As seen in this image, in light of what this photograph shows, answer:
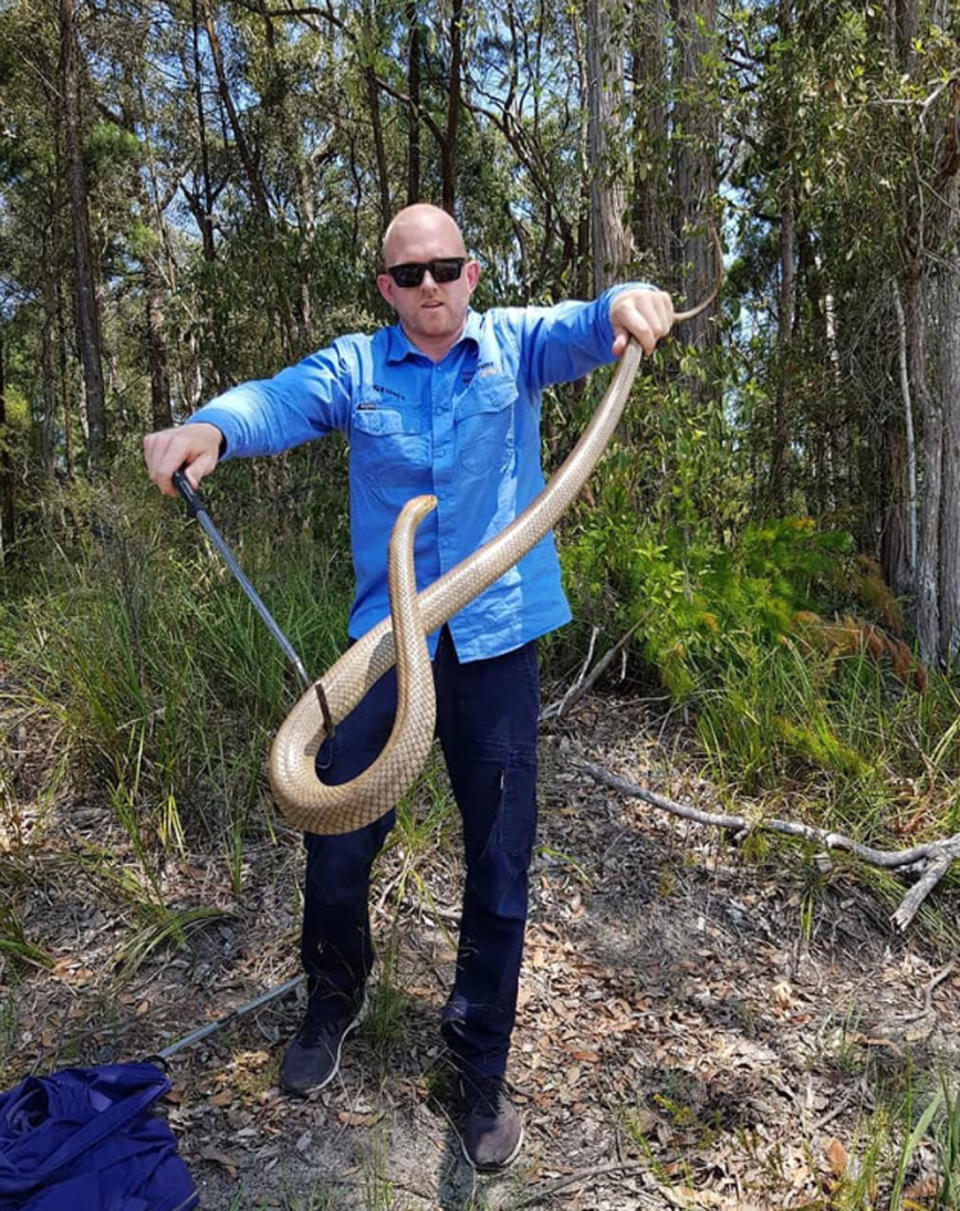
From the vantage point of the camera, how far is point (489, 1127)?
7.90 feet

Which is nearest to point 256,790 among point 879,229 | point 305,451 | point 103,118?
point 305,451

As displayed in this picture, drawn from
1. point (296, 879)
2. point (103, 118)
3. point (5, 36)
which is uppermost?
point (5, 36)

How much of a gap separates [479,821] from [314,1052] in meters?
0.93

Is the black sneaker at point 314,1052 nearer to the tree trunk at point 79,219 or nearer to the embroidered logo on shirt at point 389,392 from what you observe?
the embroidered logo on shirt at point 389,392

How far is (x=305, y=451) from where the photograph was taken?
7.14 m

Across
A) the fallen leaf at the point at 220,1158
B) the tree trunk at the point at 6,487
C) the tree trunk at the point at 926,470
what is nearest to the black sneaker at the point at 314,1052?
the fallen leaf at the point at 220,1158

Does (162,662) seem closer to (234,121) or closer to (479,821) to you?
(479,821)

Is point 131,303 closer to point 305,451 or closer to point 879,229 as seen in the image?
point 305,451

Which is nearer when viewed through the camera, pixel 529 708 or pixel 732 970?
pixel 529 708

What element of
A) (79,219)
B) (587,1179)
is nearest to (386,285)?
(587,1179)

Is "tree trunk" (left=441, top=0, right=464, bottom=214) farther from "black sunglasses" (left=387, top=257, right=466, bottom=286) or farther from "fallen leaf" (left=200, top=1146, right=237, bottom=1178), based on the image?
"fallen leaf" (left=200, top=1146, right=237, bottom=1178)

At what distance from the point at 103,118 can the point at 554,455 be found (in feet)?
43.8

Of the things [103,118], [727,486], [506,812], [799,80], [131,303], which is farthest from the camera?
[131,303]

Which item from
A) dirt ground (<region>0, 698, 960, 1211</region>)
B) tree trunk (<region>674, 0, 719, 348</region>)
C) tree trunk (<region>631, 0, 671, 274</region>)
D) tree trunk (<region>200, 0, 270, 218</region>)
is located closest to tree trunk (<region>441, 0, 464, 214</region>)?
tree trunk (<region>200, 0, 270, 218</region>)
